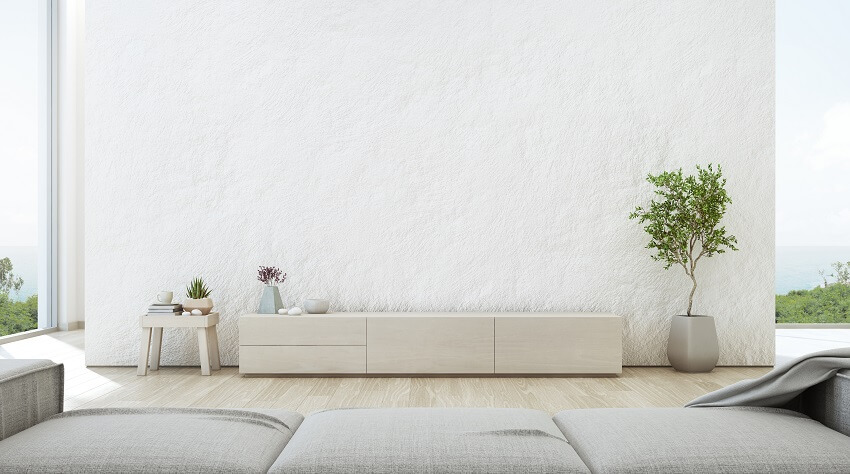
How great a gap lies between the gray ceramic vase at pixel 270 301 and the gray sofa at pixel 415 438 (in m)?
2.95

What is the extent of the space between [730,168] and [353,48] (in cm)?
302

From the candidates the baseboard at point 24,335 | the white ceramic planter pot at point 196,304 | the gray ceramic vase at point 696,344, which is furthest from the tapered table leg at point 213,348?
the gray ceramic vase at point 696,344

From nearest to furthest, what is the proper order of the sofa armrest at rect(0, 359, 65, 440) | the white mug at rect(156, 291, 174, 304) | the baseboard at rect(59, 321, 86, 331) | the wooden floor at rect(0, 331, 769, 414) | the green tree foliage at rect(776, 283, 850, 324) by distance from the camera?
the sofa armrest at rect(0, 359, 65, 440)
the wooden floor at rect(0, 331, 769, 414)
the white mug at rect(156, 291, 174, 304)
the baseboard at rect(59, 321, 86, 331)
the green tree foliage at rect(776, 283, 850, 324)

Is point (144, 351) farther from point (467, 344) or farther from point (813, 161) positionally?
point (813, 161)

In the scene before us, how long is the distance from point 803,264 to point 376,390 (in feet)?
19.6

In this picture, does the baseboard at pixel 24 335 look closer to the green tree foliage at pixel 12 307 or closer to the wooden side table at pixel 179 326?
the green tree foliage at pixel 12 307

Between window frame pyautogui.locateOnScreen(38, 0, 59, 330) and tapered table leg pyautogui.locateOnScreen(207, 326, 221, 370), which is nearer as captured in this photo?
tapered table leg pyautogui.locateOnScreen(207, 326, 221, 370)

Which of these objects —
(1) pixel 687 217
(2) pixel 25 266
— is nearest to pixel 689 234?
(1) pixel 687 217

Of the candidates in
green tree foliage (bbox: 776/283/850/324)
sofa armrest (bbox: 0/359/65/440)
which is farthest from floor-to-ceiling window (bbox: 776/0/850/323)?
sofa armrest (bbox: 0/359/65/440)

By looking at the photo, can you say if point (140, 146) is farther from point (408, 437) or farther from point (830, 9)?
point (830, 9)

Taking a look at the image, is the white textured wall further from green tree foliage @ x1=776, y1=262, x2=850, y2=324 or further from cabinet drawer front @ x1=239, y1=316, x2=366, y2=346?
green tree foliage @ x1=776, y1=262, x2=850, y2=324

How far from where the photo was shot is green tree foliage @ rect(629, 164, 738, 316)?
4914 millimetres

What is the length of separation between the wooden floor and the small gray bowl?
1.64ft

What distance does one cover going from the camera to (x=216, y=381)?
15.8ft
